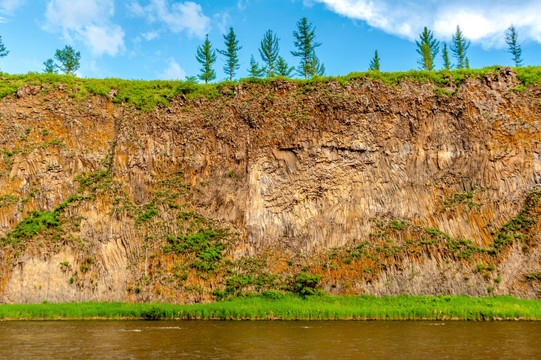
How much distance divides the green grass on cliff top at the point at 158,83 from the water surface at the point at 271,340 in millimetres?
21957

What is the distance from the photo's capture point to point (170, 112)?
119ft

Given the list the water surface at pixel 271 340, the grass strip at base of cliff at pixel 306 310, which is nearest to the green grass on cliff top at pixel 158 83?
the grass strip at base of cliff at pixel 306 310

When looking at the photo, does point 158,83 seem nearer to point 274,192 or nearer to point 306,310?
point 274,192

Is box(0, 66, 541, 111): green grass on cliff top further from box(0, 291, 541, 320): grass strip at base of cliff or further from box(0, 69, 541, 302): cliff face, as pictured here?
box(0, 291, 541, 320): grass strip at base of cliff

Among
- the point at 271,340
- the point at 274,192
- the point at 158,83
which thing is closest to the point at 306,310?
the point at 271,340

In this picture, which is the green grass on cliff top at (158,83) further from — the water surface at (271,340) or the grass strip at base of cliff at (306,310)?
the water surface at (271,340)

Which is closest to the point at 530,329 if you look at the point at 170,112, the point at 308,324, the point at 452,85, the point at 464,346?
the point at 464,346

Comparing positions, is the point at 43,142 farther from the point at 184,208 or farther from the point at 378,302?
the point at 378,302

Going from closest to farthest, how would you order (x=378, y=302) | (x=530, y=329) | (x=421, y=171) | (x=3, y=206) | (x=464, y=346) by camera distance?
(x=464, y=346)
(x=530, y=329)
(x=378, y=302)
(x=3, y=206)
(x=421, y=171)

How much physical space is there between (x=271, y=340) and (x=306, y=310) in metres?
8.78

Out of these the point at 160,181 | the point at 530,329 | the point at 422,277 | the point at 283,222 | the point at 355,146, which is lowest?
the point at 530,329

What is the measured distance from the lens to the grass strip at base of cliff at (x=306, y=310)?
23.5 meters

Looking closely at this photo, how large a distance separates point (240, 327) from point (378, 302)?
36.3 ft

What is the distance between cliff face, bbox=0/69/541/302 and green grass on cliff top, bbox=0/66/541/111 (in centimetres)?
73
